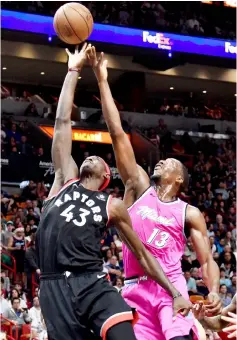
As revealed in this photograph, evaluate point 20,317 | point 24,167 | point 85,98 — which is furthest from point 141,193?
point 85,98

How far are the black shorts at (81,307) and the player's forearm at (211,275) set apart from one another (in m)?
1.10

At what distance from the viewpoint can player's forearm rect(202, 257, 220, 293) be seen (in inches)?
225

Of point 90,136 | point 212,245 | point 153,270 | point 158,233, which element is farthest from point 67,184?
point 90,136

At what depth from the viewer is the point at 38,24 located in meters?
19.7

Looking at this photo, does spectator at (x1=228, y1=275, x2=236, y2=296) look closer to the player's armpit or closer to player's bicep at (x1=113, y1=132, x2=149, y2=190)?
player's bicep at (x1=113, y1=132, x2=149, y2=190)

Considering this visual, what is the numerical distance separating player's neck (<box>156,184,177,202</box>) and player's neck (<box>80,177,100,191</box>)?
1102 mm

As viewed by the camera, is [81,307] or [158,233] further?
[158,233]

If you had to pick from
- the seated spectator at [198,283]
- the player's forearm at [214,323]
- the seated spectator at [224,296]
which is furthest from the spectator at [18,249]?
the player's forearm at [214,323]

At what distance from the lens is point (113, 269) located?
533 inches

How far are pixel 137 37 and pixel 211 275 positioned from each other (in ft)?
53.2

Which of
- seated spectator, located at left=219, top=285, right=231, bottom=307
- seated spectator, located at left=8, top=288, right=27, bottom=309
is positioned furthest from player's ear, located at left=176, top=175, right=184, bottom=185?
seated spectator, located at left=219, top=285, right=231, bottom=307

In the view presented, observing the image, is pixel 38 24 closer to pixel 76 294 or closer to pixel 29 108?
pixel 29 108

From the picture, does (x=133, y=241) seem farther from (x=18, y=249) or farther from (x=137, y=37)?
(x=137, y=37)

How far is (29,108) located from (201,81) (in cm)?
738
